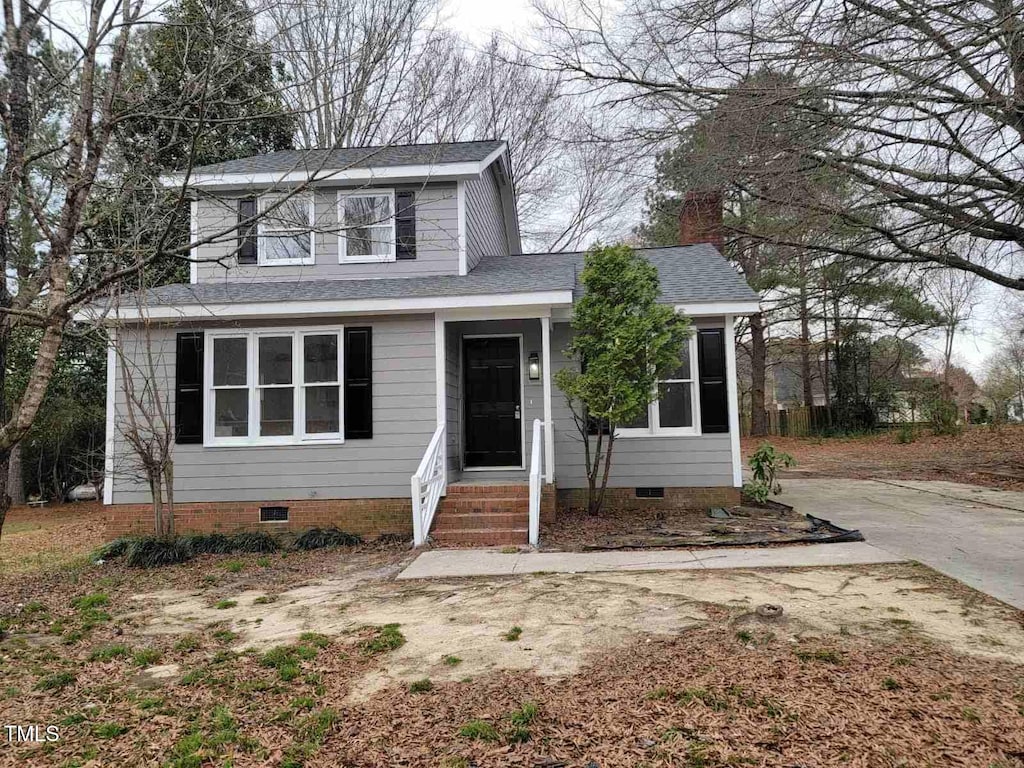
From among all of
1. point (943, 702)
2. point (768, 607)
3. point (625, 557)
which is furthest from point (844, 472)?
point (943, 702)

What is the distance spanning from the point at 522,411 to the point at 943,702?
645cm

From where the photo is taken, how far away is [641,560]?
19.2ft

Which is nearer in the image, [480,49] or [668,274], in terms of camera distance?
[668,274]

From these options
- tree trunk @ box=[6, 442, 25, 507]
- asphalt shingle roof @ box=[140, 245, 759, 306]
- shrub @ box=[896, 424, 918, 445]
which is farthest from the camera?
shrub @ box=[896, 424, 918, 445]

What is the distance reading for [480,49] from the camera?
12.7m

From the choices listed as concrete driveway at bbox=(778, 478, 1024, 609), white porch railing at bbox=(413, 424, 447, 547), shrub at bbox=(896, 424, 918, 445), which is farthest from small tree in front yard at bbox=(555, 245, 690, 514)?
shrub at bbox=(896, 424, 918, 445)

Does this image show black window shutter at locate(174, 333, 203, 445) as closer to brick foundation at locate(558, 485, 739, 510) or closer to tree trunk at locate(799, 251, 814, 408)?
brick foundation at locate(558, 485, 739, 510)

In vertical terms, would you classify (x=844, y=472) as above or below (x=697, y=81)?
below

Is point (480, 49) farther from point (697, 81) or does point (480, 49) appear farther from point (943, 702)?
point (943, 702)

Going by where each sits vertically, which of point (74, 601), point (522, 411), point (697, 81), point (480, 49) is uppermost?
point (480, 49)

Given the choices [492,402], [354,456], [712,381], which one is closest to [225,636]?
[354,456]

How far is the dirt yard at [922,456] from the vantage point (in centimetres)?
1248

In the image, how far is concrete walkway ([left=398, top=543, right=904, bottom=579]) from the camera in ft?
18.1

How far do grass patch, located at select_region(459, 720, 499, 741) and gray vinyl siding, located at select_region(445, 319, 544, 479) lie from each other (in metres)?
5.79
